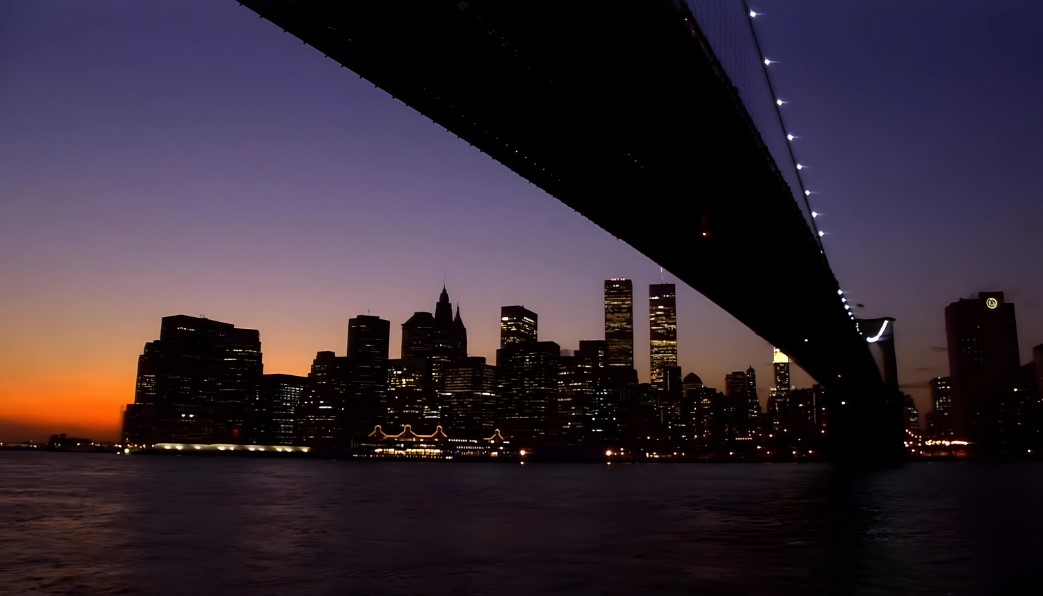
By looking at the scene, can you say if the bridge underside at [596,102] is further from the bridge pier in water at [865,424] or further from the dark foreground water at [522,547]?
the bridge pier in water at [865,424]

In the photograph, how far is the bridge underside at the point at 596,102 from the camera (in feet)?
52.2

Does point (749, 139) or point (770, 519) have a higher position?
point (749, 139)

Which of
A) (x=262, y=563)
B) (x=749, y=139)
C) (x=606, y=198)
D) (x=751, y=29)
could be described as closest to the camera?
(x=262, y=563)

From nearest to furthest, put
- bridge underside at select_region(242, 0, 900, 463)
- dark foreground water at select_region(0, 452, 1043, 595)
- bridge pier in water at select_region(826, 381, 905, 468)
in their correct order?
1. dark foreground water at select_region(0, 452, 1043, 595)
2. bridge underside at select_region(242, 0, 900, 463)
3. bridge pier in water at select_region(826, 381, 905, 468)

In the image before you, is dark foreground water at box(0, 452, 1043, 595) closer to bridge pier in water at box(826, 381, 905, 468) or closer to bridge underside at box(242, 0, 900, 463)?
bridge underside at box(242, 0, 900, 463)

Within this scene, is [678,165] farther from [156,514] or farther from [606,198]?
[156,514]

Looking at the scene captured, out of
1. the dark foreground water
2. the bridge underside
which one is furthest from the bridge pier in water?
the bridge underside

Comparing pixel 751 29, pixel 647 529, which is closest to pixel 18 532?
pixel 647 529

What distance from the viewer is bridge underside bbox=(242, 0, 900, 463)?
52.2 ft

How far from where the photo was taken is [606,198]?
1026 inches

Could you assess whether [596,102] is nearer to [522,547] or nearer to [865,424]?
[522,547]

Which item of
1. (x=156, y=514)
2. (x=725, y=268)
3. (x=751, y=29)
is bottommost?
(x=156, y=514)

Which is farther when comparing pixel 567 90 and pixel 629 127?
pixel 629 127

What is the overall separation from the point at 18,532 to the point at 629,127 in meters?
18.4
